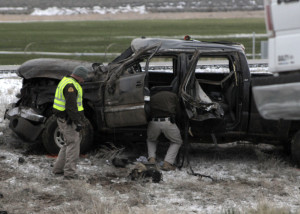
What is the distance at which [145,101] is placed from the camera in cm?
845

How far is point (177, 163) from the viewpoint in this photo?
8859 mm

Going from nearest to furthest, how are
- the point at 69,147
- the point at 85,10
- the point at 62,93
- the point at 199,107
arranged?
the point at 62,93
the point at 69,147
the point at 199,107
the point at 85,10

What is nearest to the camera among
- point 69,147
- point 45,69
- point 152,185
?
point 152,185

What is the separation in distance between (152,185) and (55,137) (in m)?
1.95

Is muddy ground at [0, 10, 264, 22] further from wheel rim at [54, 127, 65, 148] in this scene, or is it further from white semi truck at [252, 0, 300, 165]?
white semi truck at [252, 0, 300, 165]

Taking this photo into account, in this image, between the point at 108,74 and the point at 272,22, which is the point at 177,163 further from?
the point at 272,22

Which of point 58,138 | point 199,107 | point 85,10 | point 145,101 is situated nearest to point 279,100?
point 199,107

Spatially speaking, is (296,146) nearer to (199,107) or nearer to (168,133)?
(199,107)

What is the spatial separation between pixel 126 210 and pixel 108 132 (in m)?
2.41

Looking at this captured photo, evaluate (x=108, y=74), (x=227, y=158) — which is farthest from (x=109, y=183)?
(x=227, y=158)

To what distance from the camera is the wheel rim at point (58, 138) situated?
29.3ft

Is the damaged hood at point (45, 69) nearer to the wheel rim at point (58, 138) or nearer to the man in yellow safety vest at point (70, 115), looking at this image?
the wheel rim at point (58, 138)

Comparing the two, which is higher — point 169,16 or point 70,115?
point 70,115

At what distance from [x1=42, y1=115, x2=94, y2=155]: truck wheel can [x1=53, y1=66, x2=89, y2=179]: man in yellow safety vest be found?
0.70 metres
